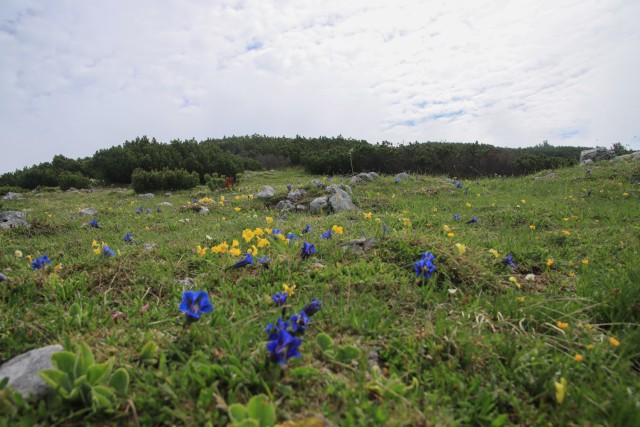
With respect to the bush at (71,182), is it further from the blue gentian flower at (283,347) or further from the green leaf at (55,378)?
the blue gentian flower at (283,347)

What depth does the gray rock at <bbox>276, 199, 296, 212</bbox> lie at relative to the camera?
8.56 m

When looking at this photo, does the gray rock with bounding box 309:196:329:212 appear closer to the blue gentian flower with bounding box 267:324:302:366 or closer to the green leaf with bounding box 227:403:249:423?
the blue gentian flower with bounding box 267:324:302:366

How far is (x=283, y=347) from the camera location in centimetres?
163

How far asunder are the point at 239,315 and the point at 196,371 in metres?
0.61

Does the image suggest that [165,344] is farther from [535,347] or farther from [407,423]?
[535,347]

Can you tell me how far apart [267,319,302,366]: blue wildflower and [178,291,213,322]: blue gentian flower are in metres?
0.49

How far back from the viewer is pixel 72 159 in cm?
2370

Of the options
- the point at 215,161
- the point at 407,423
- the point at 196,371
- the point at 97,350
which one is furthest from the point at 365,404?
the point at 215,161

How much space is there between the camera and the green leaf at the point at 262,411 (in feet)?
4.48

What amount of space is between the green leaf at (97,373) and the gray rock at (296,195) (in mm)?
7702

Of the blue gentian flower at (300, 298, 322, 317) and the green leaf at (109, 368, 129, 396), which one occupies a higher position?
the blue gentian flower at (300, 298, 322, 317)

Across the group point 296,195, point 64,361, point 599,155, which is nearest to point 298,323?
point 64,361

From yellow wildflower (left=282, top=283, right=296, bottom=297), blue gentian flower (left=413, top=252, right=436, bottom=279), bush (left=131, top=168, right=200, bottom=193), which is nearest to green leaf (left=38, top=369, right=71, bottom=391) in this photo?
yellow wildflower (left=282, top=283, right=296, bottom=297)

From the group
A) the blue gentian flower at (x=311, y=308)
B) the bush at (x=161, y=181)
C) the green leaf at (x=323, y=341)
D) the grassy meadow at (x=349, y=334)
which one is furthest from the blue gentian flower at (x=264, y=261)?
the bush at (x=161, y=181)
